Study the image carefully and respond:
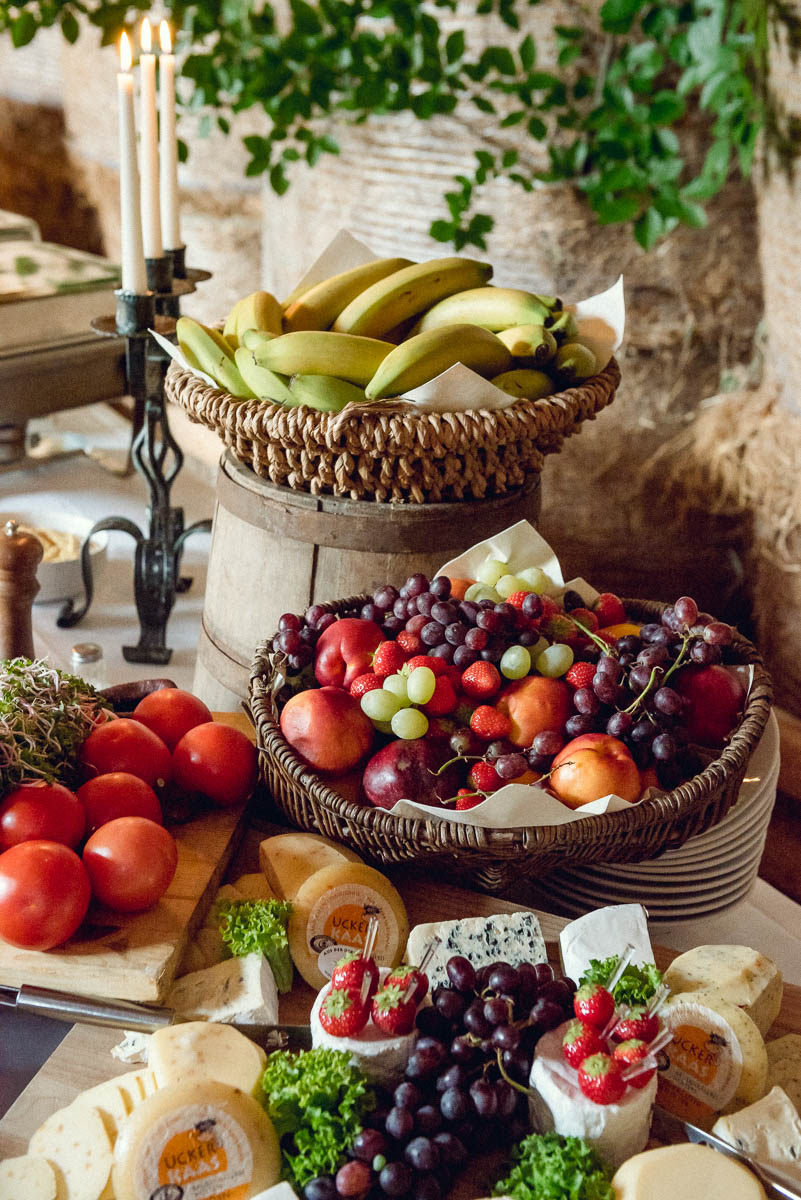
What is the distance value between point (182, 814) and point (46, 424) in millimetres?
1919

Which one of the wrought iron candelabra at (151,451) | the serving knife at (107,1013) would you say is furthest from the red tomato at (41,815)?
the wrought iron candelabra at (151,451)

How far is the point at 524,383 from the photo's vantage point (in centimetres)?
130

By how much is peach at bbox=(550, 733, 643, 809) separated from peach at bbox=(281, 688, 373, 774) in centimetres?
18

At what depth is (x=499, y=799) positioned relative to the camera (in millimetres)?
882

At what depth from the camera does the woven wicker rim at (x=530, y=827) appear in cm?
91

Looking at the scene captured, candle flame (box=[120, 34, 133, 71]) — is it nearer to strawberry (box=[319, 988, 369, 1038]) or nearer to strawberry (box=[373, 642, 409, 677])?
strawberry (box=[373, 642, 409, 677])

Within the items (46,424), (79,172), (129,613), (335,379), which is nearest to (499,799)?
(335,379)

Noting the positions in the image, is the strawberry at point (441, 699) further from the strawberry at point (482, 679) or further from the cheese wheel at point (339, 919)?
the cheese wheel at point (339, 919)

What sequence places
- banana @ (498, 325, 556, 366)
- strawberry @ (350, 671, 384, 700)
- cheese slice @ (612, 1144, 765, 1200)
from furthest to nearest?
banana @ (498, 325, 556, 366), strawberry @ (350, 671, 384, 700), cheese slice @ (612, 1144, 765, 1200)

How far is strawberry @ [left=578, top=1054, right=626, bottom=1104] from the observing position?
708 mm

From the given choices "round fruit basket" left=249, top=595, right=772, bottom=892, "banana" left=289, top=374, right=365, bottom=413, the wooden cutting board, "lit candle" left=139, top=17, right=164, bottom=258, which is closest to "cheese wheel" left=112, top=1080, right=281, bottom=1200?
the wooden cutting board

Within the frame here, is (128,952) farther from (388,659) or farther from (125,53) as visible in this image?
(125,53)

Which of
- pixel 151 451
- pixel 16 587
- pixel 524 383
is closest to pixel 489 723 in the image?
pixel 524 383

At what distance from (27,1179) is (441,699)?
50cm
